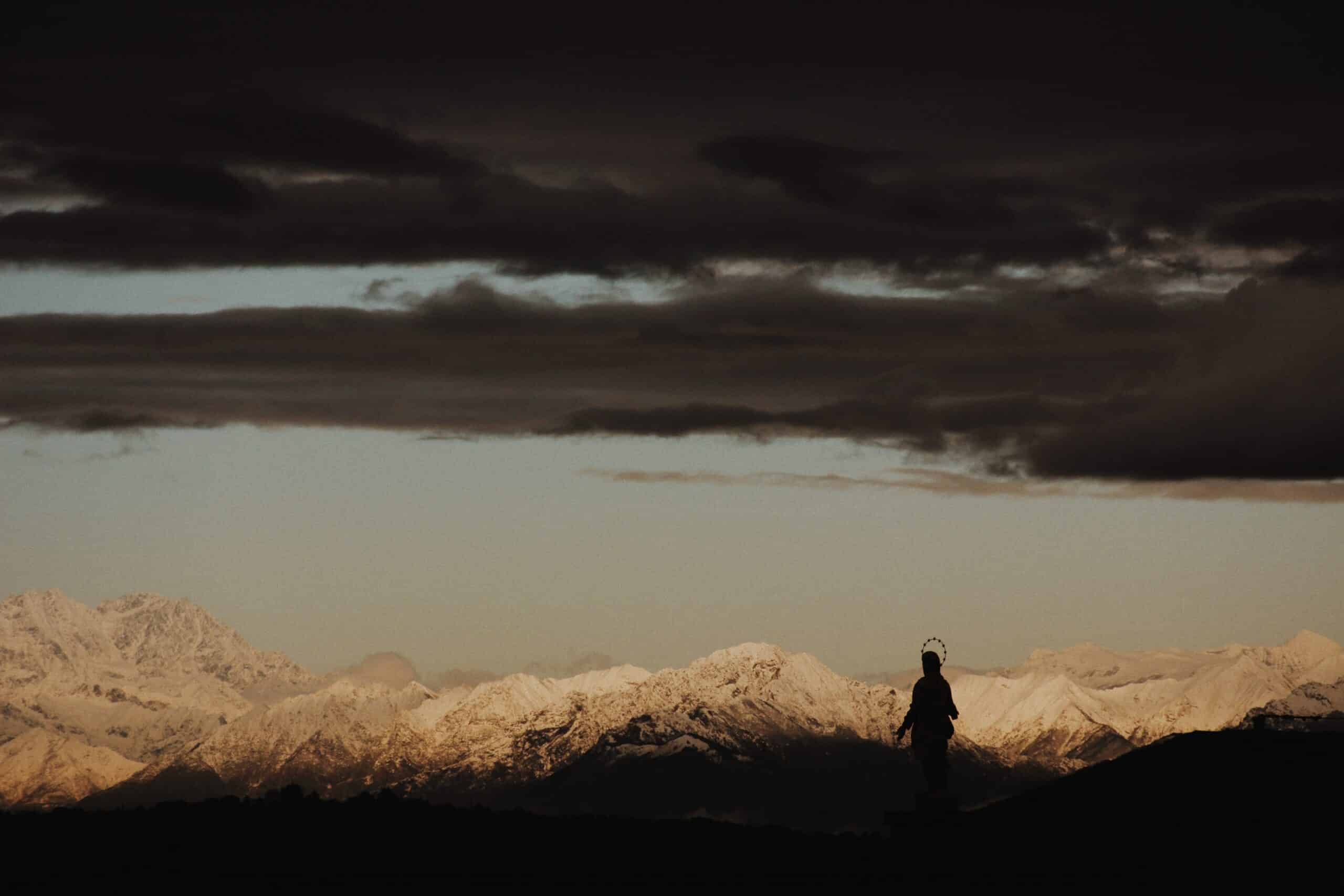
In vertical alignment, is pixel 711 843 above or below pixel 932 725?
below

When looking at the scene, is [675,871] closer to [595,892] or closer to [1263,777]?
[595,892]

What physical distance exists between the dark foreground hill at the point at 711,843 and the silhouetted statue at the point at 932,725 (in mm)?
1586

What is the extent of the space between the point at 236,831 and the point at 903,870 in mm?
23202

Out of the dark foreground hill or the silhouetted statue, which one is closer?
the dark foreground hill

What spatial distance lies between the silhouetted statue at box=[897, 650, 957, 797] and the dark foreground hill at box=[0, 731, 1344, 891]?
1.59 meters

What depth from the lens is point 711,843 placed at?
73.6 meters

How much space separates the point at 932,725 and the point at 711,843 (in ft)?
32.0

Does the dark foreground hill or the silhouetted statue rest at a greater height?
the silhouetted statue

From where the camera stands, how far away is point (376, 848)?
68.7m

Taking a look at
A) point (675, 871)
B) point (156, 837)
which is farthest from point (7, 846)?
point (675, 871)

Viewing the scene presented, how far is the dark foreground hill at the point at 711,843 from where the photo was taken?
65.2m

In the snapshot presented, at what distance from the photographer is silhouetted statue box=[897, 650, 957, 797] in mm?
69688

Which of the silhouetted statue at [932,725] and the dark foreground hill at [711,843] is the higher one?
the silhouetted statue at [932,725]

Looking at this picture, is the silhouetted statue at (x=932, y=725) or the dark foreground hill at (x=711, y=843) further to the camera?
the silhouetted statue at (x=932, y=725)
